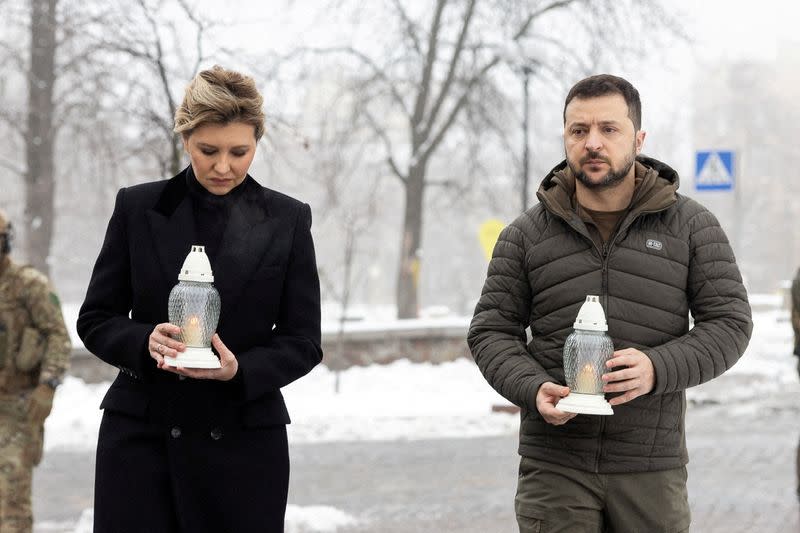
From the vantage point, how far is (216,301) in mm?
3342

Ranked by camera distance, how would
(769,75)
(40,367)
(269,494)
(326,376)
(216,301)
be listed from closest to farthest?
(216,301) → (269,494) → (40,367) → (326,376) → (769,75)

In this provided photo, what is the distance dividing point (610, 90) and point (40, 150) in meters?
20.1

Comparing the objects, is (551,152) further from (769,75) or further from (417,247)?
(417,247)

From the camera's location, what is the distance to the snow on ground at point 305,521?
8531 millimetres

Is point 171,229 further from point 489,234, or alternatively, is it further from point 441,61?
point 441,61

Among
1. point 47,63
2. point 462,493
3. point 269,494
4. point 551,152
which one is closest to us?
point 269,494

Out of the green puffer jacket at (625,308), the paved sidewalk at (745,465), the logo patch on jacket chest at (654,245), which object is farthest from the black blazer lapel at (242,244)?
the paved sidewalk at (745,465)

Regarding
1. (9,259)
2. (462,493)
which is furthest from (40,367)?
(462,493)

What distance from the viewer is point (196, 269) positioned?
3316 mm

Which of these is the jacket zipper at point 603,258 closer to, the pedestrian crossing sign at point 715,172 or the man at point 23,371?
the man at point 23,371

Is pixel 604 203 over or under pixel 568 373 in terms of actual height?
over

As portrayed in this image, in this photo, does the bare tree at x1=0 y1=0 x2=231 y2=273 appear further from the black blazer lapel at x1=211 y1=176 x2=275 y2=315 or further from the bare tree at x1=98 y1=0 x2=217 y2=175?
the black blazer lapel at x1=211 y1=176 x2=275 y2=315

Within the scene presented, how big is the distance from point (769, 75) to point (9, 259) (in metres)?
64.5

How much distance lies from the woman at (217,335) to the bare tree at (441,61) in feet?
66.9
